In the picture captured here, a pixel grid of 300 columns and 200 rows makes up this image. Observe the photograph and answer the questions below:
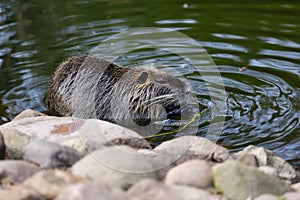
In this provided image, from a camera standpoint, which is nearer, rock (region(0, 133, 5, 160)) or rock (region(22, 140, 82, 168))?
rock (region(22, 140, 82, 168))

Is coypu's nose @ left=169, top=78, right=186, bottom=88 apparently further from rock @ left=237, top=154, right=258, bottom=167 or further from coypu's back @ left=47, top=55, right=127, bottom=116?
rock @ left=237, top=154, right=258, bottom=167

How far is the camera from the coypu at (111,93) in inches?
224

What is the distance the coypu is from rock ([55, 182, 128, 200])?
2.38 metres

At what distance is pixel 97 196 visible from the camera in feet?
10.5

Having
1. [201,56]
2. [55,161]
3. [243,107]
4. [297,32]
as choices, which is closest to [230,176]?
[55,161]

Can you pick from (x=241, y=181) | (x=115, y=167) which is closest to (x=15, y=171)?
(x=115, y=167)

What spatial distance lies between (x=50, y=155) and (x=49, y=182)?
346mm

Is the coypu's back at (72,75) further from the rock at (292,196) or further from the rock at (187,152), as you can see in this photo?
the rock at (292,196)

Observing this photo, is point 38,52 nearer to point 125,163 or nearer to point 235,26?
point 235,26

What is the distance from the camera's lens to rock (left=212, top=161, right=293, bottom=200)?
3518 millimetres

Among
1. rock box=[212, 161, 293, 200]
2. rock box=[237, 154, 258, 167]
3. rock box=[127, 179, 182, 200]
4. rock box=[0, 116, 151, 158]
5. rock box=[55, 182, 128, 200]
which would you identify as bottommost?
rock box=[237, 154, 258, 167]

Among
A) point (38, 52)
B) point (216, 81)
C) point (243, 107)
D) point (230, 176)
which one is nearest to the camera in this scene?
point (230, 176)

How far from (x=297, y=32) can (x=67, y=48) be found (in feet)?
10.0

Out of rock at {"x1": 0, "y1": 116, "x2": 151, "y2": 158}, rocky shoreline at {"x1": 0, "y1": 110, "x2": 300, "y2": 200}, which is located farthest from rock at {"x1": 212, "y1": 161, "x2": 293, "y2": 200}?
rock at {"x1": 0, "y1": 116, "x2": 151, "y2": 158}
